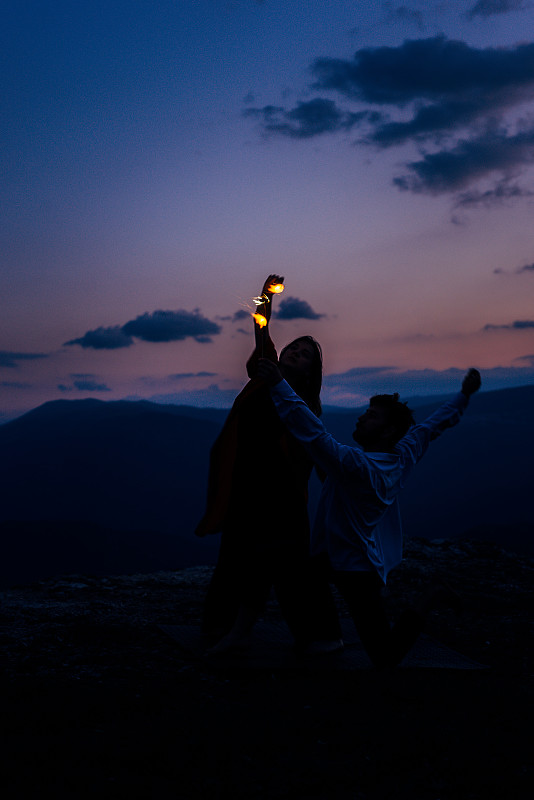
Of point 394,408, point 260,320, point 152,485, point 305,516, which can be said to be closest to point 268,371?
point 260,320

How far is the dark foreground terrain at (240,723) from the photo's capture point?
2488mm

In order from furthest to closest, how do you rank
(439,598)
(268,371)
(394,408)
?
(394,408) → (439,598) → (268,371)

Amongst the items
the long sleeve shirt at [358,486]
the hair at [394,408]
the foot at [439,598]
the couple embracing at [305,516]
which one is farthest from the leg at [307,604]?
the hair at [394,408]

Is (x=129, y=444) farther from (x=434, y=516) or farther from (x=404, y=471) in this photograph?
(x=404, y=471)

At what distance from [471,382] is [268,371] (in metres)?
1.38

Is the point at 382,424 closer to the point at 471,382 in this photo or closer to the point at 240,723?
the point at 471,382

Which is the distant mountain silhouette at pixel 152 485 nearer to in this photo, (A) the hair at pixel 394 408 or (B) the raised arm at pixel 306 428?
(A) the hair at pixel 394 408

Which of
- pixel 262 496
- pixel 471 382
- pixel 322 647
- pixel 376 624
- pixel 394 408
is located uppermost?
pixel 471 382

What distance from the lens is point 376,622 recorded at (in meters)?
3.54

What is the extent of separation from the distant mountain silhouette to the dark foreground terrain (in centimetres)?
3747

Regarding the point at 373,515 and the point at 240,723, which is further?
the point at 373,515

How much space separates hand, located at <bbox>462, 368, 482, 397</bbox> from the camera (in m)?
3.80

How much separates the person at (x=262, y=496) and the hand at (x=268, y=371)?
31.4 inches

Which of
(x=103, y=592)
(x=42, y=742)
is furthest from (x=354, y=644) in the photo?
(x=103, y=592)
